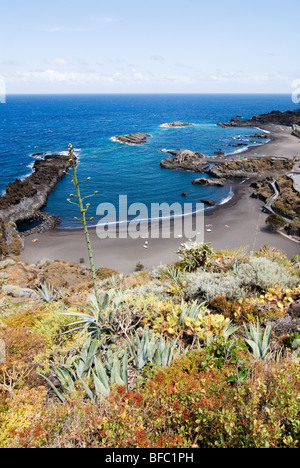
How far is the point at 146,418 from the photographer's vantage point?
314 cm

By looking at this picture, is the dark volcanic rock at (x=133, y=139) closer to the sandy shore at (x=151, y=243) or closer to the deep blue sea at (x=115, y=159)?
the deep blue sea at (x=115, y=159)

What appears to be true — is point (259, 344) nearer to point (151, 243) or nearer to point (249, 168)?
point (151, 243)

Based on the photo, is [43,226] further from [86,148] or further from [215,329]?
[86,148]

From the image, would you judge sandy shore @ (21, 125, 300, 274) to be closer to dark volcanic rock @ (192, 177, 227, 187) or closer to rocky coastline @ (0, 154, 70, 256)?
rocky coastline @ (0, 154, 70, 256)

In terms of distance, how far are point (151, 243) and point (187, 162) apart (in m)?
28.2

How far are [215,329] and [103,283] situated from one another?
6695 millimetres

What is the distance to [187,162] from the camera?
4638 cm

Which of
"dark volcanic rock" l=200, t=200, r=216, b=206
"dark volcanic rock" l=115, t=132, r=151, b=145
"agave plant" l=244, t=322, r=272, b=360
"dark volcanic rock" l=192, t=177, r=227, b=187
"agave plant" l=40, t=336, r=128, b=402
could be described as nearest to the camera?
"agave plant" l=40, t=336, r=128, b=402

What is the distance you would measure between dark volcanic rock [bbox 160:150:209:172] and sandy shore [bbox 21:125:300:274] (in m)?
17.1

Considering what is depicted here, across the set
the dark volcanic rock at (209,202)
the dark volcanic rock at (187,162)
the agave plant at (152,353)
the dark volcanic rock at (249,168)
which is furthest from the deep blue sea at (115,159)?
the agave plant at (152,353)

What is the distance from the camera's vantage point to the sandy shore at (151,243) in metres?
20.0

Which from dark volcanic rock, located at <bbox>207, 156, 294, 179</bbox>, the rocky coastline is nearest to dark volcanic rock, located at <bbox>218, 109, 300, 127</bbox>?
dark volcanic rock, located at <bbox>207, 156, 294, 179</bbox>

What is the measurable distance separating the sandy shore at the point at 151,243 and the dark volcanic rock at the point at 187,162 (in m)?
17.1

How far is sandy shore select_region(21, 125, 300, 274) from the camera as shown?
65.7 feet
